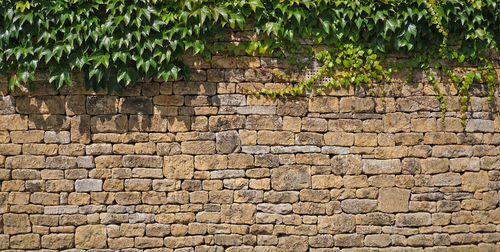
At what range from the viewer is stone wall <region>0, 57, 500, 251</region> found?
4.45 metres

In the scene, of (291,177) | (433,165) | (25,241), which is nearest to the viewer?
(25,241)

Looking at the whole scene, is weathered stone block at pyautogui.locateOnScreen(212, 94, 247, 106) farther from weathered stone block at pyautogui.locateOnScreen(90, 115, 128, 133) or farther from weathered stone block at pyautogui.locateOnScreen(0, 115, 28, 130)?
weathered stone block at pyautogui.locateOnScreen(0, 115, 28, 130)

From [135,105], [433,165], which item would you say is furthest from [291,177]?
[135,105]

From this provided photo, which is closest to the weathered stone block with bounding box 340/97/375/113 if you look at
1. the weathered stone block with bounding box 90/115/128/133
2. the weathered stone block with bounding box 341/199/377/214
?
the weathered stone block with bounding box 341/199/377/214

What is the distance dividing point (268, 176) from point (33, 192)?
2.49 meters

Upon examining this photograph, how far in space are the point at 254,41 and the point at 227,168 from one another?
1380 mm

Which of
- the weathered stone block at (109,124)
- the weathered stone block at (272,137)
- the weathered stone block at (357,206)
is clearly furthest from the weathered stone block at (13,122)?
the weathered stone block at (357,206)

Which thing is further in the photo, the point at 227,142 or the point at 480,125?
the point at 480,125

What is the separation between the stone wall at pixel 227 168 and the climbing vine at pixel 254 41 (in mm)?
200

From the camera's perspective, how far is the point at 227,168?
14.8 feet

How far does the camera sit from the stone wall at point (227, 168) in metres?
4.45

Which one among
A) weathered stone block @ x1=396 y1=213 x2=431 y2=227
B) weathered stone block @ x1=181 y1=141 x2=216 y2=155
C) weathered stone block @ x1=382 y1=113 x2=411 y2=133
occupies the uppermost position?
weathered stone block @ x1=382 y1=113 x2=411 y2=133

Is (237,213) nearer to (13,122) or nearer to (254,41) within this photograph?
(254,41)

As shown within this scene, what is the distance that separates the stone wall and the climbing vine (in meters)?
0.20
